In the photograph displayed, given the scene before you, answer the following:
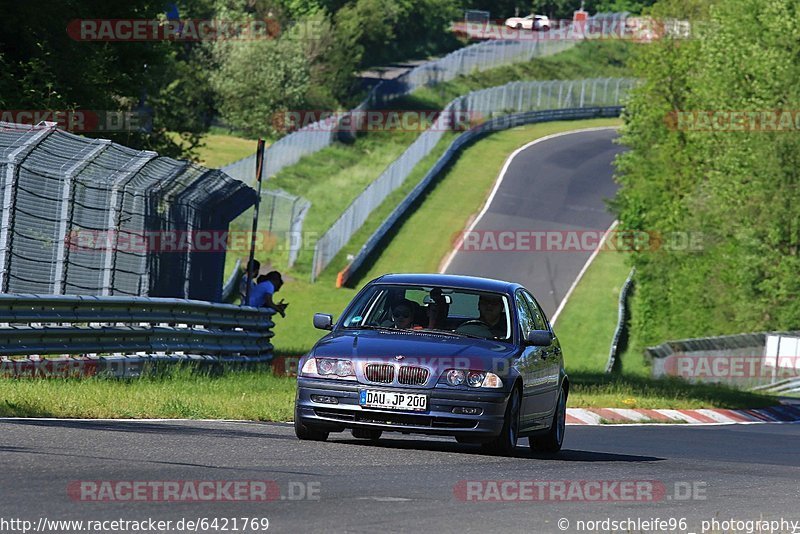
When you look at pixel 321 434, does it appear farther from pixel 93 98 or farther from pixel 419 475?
pixel 93 98

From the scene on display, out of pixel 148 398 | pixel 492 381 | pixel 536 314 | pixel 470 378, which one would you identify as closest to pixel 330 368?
pixel 470 378

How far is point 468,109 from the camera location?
265 feet

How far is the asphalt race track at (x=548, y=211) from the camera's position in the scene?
5559 centimetres

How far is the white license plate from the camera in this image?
12172 mm

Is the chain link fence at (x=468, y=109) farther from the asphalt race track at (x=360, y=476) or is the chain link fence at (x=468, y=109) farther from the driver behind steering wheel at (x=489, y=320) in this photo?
the asphalt race track at (x=360, y=476)

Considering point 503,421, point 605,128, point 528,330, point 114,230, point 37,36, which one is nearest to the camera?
point 503,421

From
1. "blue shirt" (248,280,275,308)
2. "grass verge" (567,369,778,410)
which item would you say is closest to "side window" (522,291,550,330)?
"grass verge" (567,369,778,410)

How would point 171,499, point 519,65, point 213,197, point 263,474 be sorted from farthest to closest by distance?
point 519,65 → point 213,197 → point 263,474 → point 171,499

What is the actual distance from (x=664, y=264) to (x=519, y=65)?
48.6 meters

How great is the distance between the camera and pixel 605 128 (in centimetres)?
8962

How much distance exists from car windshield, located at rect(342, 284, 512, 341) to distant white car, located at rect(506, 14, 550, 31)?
4997 inches

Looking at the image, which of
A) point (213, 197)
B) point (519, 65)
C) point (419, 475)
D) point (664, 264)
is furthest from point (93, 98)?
point (519, 65)

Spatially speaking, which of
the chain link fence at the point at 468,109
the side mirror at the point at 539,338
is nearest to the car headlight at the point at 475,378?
the side mirror at the point at 539,338

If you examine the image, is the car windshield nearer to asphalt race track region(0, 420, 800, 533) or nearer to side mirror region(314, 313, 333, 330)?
side mirror region(314, 313, 333, 330)
